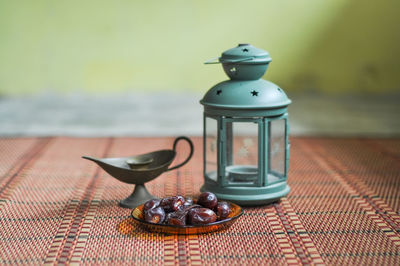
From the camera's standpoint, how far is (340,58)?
3.98 m

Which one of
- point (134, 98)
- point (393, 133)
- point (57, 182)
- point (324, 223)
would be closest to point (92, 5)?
point (134, 98)

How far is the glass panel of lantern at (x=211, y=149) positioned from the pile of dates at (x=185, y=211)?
1.22ft

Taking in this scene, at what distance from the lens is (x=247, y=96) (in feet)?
6.82

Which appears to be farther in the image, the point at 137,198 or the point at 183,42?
the point at 183,42

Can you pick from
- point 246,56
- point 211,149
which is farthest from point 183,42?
point 246,56

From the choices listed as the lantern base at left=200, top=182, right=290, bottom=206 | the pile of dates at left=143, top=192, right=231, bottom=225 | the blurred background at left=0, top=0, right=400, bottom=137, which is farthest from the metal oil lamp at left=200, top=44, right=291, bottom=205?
the blurred background at left=0, top=0, right=400, bottom=137

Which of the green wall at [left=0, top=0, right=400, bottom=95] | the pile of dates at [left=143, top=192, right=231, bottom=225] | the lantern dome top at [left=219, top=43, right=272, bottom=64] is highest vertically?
the lantern dome top at [left=219, top=43, right=272, bottom=64]

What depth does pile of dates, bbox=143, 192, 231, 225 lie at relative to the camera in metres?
1.84

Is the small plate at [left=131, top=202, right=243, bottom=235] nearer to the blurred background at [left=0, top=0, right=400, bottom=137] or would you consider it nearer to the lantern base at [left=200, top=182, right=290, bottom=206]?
the lantern base at [left=200, top=182, right=290, bottom=206]

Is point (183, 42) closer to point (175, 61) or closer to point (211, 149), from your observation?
point (175, 61)

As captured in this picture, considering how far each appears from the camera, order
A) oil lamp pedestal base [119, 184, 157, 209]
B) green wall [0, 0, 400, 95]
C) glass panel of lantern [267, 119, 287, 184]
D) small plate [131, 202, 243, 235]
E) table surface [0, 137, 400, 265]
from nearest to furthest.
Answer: table surface [0, 137, 400, 265], small plate [131, 202, 243, 235], oil lamp pedestal base [119, 184, 157, 209], glass panel of lantern [267, 119, 287, 184], green wall [0, 0, 400, 95]

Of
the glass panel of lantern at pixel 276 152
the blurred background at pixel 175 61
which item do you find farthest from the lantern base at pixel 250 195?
the blurred background at pixel 175 61

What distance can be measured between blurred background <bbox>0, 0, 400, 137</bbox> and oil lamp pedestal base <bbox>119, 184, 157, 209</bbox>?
1.68m

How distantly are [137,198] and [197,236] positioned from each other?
42cm
